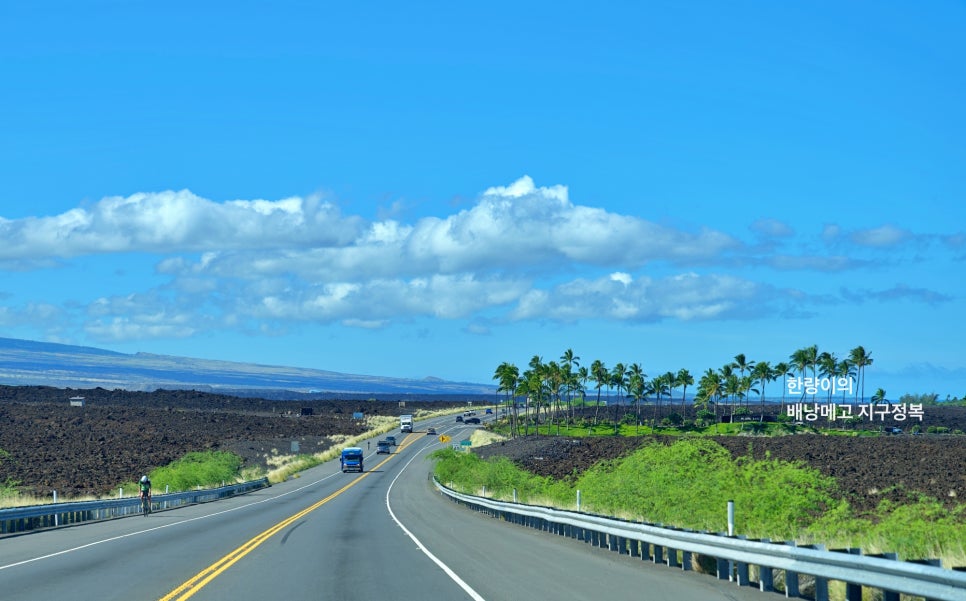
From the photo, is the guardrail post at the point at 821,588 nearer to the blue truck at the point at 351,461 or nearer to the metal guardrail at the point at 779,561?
the metal guardrail at the point at 779,561

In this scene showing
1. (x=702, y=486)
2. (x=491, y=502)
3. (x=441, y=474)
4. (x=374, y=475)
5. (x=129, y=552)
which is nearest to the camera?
(x=129, y=552)

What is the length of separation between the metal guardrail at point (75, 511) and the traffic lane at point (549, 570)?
11.8 meters

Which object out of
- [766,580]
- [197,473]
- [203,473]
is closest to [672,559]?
[766,580]

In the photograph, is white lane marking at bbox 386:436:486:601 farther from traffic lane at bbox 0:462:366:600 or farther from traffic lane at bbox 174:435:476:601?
traffic lane at bbox 0:462:366:600

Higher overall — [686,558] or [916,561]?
[916,561]

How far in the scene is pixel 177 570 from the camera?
19047mm

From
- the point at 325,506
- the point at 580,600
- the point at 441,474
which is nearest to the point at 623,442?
the point at 441,474

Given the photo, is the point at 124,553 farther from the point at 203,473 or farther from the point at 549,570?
the point at 203,473

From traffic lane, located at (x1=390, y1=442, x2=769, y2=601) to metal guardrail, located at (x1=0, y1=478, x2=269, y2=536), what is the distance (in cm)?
1184

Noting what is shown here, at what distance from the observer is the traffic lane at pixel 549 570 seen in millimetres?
14867

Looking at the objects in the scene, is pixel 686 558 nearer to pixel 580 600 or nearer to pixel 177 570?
pixel 580 600

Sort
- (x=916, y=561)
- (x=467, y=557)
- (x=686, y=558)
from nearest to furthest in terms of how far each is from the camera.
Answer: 1. (x=916, y=561)
2. (x=686, y=558)
3. (x=467, y=557)

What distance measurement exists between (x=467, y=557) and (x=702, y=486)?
8062 mm

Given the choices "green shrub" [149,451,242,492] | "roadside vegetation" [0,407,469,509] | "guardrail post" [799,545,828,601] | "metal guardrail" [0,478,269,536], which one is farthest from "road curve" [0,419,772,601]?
"green shrub" [149,451,242,492]
